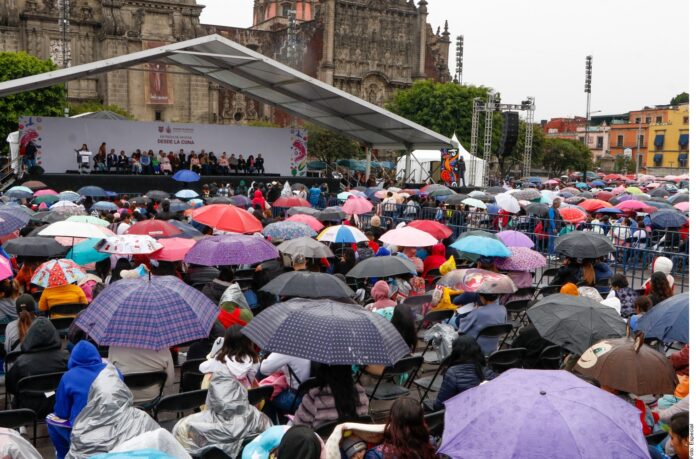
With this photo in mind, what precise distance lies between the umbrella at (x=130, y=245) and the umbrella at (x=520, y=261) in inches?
173

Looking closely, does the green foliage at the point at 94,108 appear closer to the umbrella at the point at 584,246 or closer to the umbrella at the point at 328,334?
the umbrella at the point at 584,246

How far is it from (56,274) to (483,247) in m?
5.04

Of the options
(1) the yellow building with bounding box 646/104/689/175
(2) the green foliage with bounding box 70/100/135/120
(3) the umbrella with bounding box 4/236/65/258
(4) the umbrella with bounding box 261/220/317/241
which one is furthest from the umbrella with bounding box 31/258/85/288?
(1) the yellow building with bounding box 646/104/689/175

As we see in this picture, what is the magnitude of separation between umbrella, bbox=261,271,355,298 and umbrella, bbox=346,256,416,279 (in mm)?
1186

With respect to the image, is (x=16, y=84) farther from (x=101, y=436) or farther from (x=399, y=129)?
(x=101, y=436)

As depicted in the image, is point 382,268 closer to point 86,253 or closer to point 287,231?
point 287,231

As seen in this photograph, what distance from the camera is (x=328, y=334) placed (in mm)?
4789

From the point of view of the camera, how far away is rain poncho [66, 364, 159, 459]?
4215 mm

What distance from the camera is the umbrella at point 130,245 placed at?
27.5 ft

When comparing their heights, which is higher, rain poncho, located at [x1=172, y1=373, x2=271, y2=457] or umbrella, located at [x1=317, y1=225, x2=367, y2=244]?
umbrella, located at [x1=317, y1=225, x2=367, y2=244]

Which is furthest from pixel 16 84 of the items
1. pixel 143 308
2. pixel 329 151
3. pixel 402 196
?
pixel 329 151

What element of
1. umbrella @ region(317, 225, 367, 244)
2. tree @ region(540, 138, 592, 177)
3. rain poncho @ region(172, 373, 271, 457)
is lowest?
rain poncho @ region(172, 373, 271, 457)

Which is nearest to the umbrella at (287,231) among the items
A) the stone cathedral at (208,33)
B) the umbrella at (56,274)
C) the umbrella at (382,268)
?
the umbrella at (382,268)

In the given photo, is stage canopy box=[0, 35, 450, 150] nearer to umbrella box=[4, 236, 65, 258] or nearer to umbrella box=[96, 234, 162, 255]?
umbrella box=[4, 236, 65, 258]
